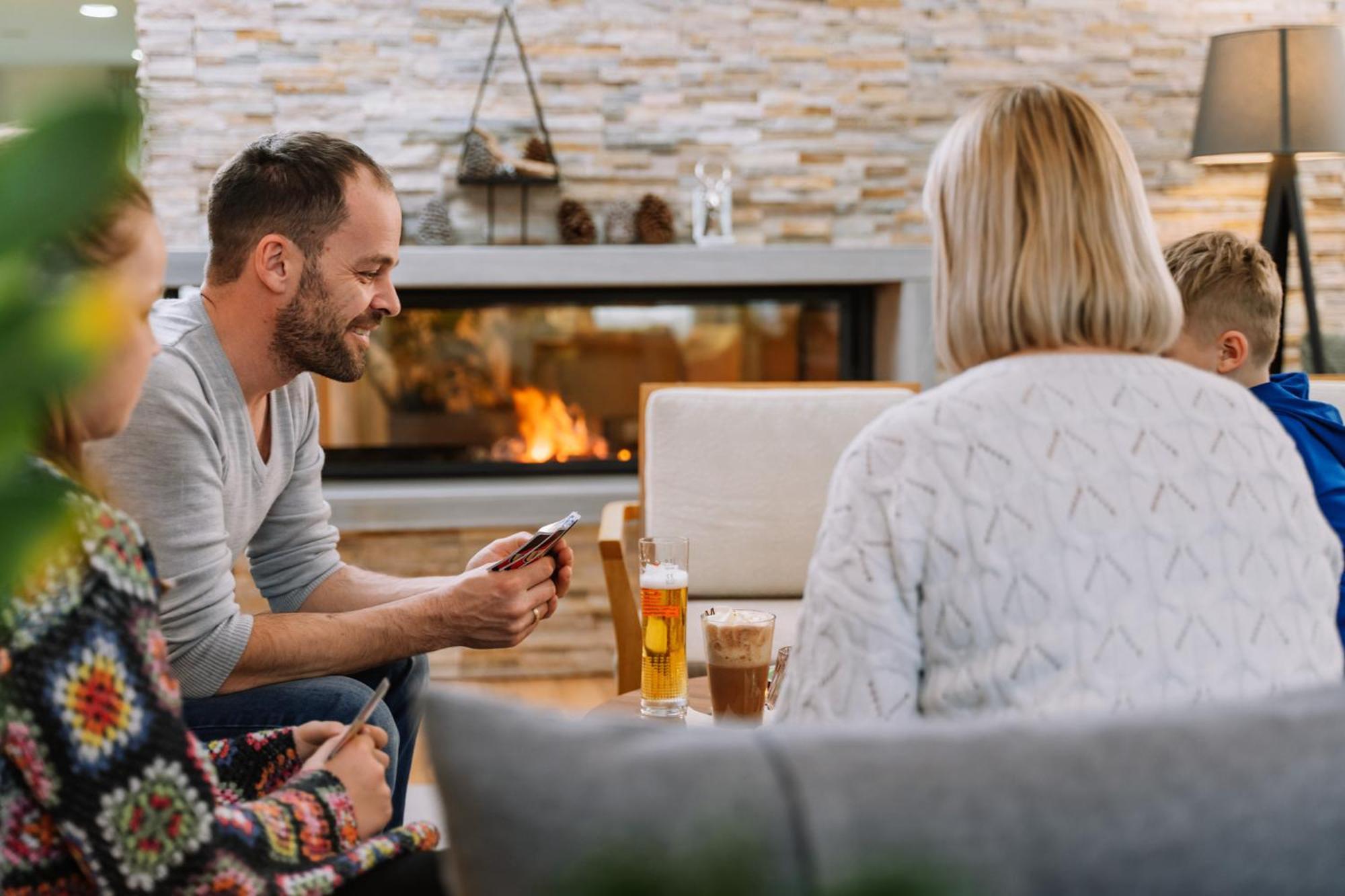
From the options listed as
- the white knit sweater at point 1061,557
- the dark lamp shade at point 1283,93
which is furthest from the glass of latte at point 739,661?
the dark lamp shade at point 1283,93

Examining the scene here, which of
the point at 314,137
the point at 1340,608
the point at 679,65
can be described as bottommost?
the point at 1340,608

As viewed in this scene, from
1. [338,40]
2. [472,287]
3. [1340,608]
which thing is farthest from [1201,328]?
[338,40]

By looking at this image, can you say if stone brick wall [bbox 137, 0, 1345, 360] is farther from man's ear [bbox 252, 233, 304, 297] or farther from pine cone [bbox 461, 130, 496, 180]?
man's ear [bbox 252, 233, 304, 297]

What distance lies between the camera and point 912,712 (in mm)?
880

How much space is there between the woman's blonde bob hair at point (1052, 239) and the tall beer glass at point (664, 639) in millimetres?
631

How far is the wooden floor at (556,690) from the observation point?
3.34 metres

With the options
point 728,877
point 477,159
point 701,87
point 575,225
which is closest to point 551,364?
point 575,225

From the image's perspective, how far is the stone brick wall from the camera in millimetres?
3633

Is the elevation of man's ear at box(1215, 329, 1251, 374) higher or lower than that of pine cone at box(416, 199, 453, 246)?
lower

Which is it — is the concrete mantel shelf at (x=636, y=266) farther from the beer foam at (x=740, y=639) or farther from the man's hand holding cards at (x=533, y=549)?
the beer foam at (x=740, y=639)

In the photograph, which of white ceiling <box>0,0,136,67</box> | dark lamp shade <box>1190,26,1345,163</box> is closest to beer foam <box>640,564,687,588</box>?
dark lamp shade <box>1190,26,1345,163</box>

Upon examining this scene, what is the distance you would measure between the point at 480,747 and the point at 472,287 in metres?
3.13

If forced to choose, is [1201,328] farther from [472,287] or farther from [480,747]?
[472,287]

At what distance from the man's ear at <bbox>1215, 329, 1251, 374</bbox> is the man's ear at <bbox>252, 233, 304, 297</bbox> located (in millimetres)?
1265
